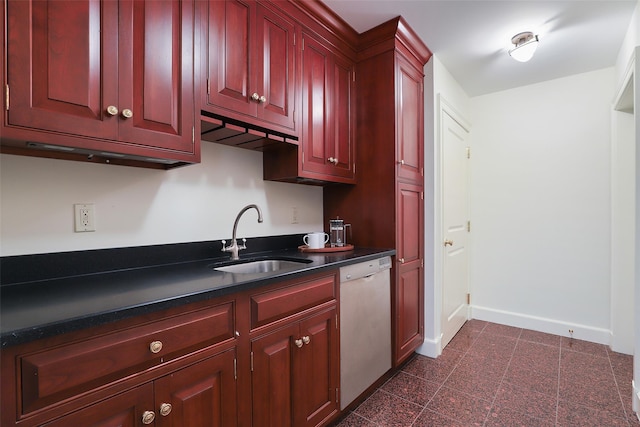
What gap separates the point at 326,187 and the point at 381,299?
1011 millimetres

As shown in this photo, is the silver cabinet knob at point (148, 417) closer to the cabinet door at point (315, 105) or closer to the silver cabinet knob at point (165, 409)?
the silver cabinet knob at point (165, 409)

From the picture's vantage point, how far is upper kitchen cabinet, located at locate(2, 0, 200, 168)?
92cm

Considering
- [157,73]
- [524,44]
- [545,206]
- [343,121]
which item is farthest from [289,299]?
[545,206]

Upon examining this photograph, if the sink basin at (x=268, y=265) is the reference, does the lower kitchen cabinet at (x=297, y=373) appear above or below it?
below

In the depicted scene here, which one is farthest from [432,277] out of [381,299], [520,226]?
[520,226]

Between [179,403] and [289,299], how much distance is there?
553 mm

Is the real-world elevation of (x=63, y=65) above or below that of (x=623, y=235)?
above

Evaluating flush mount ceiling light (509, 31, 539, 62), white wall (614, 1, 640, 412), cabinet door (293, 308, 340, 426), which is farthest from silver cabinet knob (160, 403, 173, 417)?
flush mount ceiling light (509, 31, 539, 62)

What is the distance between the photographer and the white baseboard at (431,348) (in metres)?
2.47

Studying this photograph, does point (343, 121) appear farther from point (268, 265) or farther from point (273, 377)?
point (273, 377)

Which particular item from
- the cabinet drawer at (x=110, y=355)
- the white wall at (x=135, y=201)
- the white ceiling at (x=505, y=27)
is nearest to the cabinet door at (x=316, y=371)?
the cabinet drawer at (x=110, y=355)

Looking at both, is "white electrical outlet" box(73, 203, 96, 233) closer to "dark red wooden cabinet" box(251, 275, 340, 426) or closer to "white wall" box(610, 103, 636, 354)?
"dark red wooden cabinet" box(251, 275, 340, 426)

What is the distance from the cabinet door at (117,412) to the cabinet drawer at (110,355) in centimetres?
6

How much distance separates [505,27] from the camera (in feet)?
6.96
